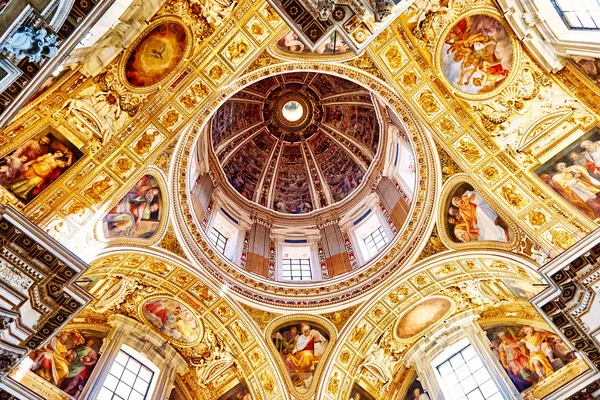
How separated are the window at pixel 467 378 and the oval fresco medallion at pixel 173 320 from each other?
7.73m

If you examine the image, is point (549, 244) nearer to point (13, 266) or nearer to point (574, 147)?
point (574, 147)

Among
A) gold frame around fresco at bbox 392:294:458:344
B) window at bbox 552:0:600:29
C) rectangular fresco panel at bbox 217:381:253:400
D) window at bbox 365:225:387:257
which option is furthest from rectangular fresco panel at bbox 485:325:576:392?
window at bbox 552:0:600:29

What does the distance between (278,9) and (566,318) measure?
887 centimetres

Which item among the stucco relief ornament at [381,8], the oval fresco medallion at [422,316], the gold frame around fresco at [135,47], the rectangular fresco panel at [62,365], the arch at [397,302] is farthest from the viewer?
the oval fresco medallion at [422,316]

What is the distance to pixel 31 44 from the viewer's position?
Answer: 24.2ft

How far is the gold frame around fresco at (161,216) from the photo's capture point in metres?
12.8

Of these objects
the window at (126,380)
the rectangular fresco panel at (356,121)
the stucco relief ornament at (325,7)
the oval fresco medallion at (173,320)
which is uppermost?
the rectangular fresco panel at (356,121)

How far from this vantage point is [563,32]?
1066 cm

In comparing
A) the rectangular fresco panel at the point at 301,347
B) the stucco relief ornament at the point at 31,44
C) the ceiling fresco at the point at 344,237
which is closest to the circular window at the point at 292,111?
the ceiling fresco at the point at 344,237

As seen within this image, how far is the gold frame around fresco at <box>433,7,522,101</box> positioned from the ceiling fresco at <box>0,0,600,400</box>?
48 millimetres

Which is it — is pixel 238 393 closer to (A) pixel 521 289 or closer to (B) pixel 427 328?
(B) pixel 427 328

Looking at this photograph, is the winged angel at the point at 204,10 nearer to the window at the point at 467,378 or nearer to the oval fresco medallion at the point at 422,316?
the oval fresco medallion at the point at 422,316

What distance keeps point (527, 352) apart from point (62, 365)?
1278 centimetres

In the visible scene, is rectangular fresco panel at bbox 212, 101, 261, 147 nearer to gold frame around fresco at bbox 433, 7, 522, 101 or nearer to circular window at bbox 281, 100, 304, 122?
circular window at bbox 281, 100, 304, 122
